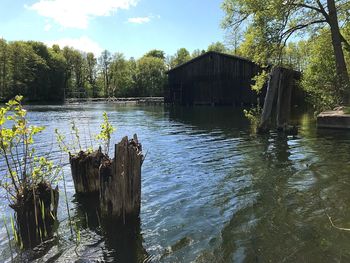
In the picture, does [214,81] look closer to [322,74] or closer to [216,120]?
[216,120]

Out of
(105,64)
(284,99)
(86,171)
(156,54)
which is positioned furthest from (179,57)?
(86,171)

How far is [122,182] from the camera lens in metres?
6.66

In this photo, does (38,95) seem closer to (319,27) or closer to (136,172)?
(319,27)

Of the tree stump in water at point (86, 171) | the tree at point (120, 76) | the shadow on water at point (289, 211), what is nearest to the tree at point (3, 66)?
the tree at point (120, 76)

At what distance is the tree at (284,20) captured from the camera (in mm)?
21969

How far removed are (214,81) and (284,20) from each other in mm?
32627

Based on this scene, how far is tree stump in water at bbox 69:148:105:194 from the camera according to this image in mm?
8375

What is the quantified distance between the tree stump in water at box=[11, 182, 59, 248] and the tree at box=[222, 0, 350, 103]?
61.9 feet

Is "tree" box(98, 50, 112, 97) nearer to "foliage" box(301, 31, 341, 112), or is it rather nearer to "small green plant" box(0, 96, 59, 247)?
"foliage" box(301, 31, 341, 112)

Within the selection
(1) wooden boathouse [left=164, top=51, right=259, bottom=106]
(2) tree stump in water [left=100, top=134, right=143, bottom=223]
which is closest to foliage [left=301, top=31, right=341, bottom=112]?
(2) tree stump in water [left=100, top=134, right=143, bottom=223]

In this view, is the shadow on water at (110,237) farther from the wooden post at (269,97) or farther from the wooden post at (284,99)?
the wooden post at (284,99)

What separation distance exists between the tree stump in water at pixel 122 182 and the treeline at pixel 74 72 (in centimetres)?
9261

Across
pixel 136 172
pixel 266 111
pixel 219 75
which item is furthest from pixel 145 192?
pixel 219 75

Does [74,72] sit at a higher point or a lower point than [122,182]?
higher
